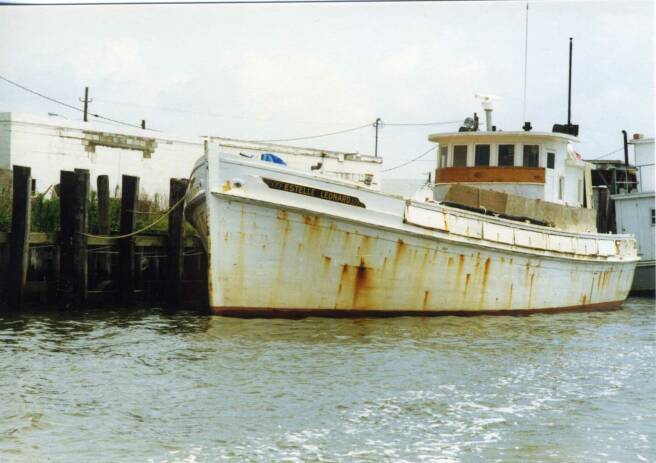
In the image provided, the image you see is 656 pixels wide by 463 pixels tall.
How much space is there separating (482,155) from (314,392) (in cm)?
1078

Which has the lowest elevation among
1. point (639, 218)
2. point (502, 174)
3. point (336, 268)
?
point (336, 268)

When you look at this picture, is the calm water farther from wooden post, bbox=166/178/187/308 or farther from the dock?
wooden post, bbox=166/178/187/308

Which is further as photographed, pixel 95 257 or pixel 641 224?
pixel 641 224

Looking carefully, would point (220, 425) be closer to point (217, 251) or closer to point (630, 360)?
point (217, 251)

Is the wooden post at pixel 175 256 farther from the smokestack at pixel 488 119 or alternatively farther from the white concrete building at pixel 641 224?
the white concrete building at pixel 641 224

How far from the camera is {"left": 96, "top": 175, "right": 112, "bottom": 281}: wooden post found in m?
17.3

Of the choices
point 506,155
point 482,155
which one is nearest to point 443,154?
point 482,155

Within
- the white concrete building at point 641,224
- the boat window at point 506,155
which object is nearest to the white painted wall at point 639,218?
the white concrete building at point 641,224

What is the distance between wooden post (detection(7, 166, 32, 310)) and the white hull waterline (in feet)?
9.79

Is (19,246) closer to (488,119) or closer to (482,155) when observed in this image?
(482,155)

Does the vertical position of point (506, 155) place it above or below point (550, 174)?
above

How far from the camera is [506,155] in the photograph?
19.2 meters

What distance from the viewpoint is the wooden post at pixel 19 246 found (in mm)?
15406

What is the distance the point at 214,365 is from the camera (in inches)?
433
